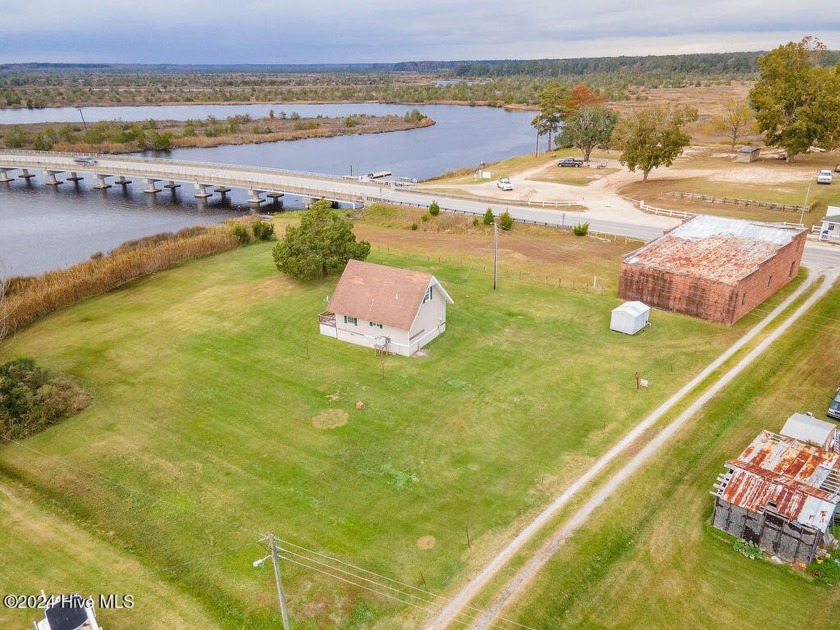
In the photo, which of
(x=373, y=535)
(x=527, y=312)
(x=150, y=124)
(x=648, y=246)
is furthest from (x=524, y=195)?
(x=150, y=124)

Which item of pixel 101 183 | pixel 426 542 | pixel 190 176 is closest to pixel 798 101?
pixel 426 542

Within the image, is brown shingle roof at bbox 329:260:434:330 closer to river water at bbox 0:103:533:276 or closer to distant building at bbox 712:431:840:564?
distant building at bbox 712:431:840:564

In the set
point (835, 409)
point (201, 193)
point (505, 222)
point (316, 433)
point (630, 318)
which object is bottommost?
point (316, 433)

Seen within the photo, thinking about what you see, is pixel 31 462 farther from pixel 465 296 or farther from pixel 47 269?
pixel 47 269

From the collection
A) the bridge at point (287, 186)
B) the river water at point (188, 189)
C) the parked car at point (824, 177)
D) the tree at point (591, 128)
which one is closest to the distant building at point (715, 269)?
the bridge at point (287, 186)

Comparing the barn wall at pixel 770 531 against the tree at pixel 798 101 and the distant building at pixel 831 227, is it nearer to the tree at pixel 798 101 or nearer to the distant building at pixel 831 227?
the distant building at pixel 831 227

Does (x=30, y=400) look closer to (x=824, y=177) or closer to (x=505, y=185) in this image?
(x=505, y=185)
